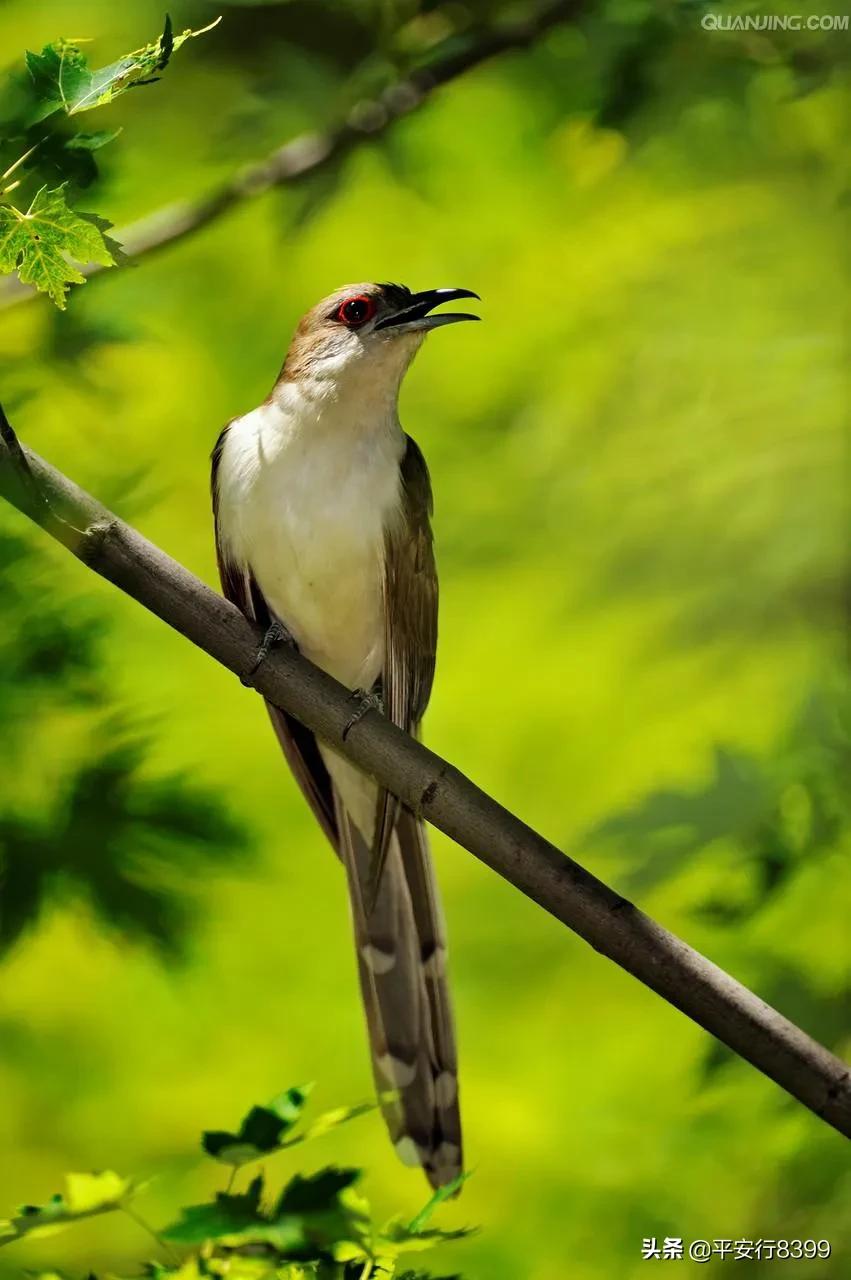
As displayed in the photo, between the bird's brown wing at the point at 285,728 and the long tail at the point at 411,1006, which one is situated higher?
the bird's brown wing at the point at 285,728

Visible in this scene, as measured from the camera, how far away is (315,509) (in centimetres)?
183

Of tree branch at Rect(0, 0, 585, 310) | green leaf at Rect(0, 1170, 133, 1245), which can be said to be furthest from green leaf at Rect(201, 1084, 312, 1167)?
tree branch at Rect(0, 0, 585, 310)

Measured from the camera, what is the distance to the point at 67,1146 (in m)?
2.01

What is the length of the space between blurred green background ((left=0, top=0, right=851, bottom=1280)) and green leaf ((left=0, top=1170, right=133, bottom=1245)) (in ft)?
1.71

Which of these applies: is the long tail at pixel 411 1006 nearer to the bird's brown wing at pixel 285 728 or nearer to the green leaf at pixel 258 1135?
the bird's brown wing at pixel 285 728

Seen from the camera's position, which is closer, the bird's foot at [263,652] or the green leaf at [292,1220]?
the green leaf at [292,1220]

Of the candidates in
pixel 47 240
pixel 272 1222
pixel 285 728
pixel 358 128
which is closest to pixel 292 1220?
pixel 272 1222

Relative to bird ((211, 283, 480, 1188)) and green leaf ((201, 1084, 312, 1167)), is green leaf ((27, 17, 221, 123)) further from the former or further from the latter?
green leaf ((201, 1084, 312, 1167))

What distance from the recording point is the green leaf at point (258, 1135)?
131 cm

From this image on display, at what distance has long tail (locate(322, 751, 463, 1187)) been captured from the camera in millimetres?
1921

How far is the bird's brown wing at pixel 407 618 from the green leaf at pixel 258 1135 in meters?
0.51

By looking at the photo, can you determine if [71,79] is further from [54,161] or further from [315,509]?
[315,509]

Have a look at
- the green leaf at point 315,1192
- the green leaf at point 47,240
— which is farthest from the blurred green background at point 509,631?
A: the green leaf at point 315,1192

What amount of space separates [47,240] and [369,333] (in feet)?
2.03
